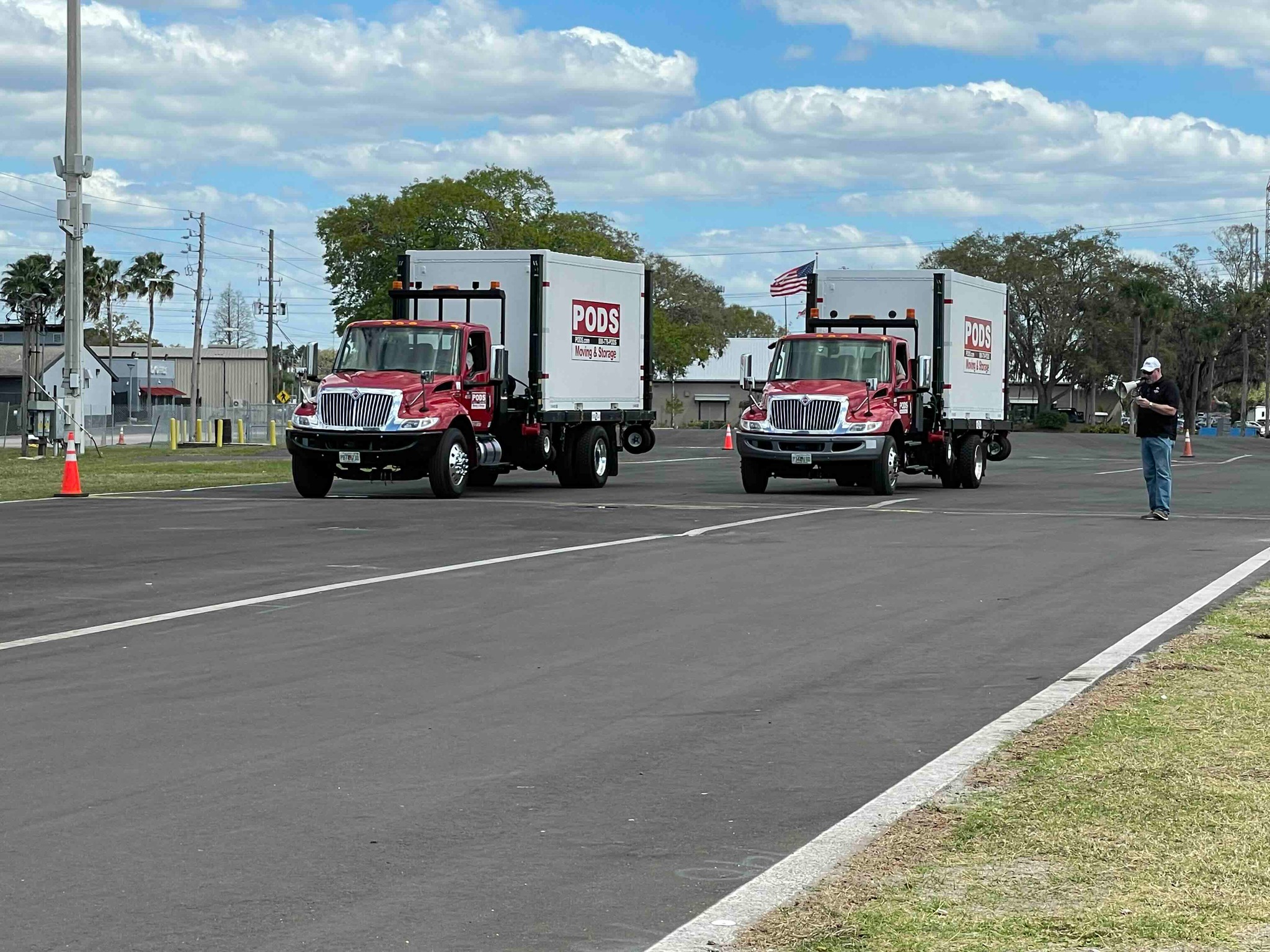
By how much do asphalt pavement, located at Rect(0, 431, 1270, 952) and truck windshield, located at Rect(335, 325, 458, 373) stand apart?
642 centimetres

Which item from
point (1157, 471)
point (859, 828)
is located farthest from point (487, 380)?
A: point (859, 828)

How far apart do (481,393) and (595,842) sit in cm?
2029

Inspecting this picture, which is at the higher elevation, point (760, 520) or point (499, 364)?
point (499, 364)

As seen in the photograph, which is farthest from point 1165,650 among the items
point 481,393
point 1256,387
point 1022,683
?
point 1256,387

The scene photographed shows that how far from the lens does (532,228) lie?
262ft

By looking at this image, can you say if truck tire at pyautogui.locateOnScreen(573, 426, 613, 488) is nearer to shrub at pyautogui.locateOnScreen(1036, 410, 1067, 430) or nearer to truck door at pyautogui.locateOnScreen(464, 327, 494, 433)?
truck door at pyautogui.locateOnScreen(464, 327, 494, 433)

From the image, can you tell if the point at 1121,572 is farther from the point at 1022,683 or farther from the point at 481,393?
the point at 481,393

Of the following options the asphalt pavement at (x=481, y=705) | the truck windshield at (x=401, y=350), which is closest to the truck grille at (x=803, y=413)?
the truck windshield at (x=401, y=350)

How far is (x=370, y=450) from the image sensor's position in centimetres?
2427

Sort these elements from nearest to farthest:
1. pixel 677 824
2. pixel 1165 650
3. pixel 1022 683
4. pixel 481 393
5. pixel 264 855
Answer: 1. pixel 264 855
2. pixel 677 824
3. pixel 1022 683
4. pixel 1165 650
5. pixel 481 393

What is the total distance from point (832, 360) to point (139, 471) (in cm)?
1448

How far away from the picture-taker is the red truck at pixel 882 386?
26.4 m

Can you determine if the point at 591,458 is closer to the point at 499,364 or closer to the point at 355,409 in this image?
the point at 499,364

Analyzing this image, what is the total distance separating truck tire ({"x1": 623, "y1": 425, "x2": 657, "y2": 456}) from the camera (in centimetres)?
3031
